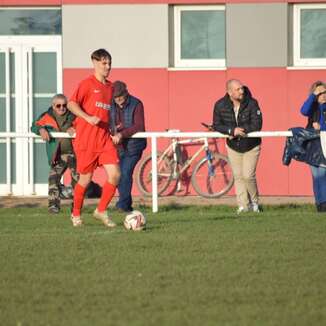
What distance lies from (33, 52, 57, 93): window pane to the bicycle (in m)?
2.07

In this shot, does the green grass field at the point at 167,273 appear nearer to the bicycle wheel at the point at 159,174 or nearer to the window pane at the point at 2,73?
the bicycle wheel at the point at 159,174

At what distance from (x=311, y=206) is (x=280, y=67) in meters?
3.35

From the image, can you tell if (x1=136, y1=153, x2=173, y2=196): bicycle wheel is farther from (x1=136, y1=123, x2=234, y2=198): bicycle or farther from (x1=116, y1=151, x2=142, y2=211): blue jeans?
(x1=116, y1=151, x2=142, y2=211): blue jeans

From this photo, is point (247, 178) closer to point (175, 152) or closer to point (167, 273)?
point (175, 152)

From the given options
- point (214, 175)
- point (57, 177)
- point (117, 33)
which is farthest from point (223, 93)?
point (57, 177)

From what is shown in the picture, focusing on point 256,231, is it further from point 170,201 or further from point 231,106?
point 170,201

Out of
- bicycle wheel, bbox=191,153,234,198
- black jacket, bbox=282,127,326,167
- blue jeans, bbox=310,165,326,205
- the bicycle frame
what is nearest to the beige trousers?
black jacket, bbox=282,127,326,167

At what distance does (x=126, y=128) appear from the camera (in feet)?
54.7

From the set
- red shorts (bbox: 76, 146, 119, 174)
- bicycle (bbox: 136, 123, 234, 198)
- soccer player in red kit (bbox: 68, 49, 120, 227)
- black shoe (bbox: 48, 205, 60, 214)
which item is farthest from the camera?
bicycle (bbox: 136, 123, 234, 198)

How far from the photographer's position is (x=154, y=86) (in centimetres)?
2070

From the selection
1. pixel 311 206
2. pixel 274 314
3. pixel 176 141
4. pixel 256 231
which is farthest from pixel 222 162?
A: pixel 274 314

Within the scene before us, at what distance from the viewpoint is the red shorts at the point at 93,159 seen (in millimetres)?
13883

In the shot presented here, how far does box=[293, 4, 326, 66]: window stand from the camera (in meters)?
20.5

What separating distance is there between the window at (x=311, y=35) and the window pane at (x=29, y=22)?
395 cm
